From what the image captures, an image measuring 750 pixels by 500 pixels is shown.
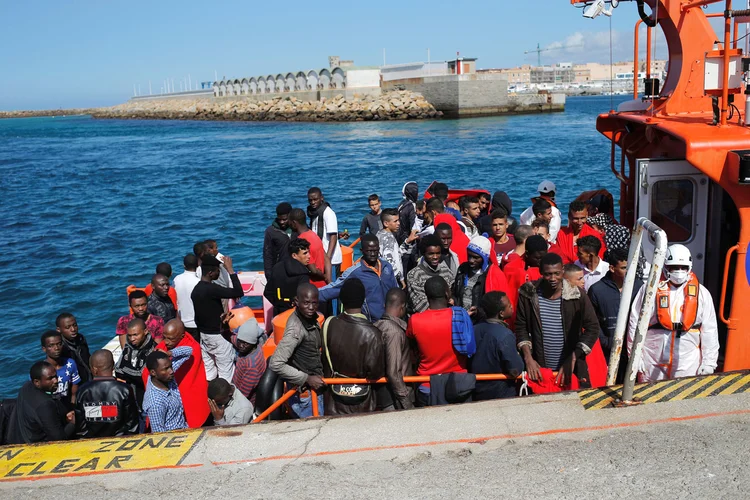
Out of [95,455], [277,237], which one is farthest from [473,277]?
[95,455]

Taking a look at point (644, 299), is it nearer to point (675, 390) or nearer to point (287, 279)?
point (675, 390)

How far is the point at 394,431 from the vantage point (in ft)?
17.4

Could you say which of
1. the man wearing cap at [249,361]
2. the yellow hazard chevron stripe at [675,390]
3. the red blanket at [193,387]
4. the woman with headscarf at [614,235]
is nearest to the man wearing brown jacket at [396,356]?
the man wearing cap at [249,361]

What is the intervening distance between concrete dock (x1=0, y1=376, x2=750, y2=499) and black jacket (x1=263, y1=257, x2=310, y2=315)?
2.37 meters

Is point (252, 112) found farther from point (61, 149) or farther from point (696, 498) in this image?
point (696, 498)

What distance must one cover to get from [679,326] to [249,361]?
3808 mm

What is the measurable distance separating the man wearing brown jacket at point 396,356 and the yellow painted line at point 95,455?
1592mm

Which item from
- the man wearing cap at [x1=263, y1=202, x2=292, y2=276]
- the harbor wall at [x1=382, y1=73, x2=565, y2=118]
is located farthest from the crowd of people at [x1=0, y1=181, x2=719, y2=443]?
the harbor wall at [x1=382, y1=73, x2=565, y2=118]

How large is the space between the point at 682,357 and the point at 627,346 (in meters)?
0.45

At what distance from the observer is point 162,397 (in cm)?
587

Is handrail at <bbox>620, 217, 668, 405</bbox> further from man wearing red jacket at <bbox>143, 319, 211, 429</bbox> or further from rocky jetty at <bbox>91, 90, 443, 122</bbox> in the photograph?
rocky jetty at <bbox>91, 90, 443, 122</bbox>

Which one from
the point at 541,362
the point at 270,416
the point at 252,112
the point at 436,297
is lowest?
the point at 270,416

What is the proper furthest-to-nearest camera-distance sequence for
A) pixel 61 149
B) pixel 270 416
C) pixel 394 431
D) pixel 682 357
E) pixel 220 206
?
pixel 61 149, pixel 220 206, pixel 270 416, pixel 682 357, pixel 394 431

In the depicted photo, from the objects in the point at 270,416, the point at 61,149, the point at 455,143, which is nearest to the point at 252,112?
the point at 61,149
